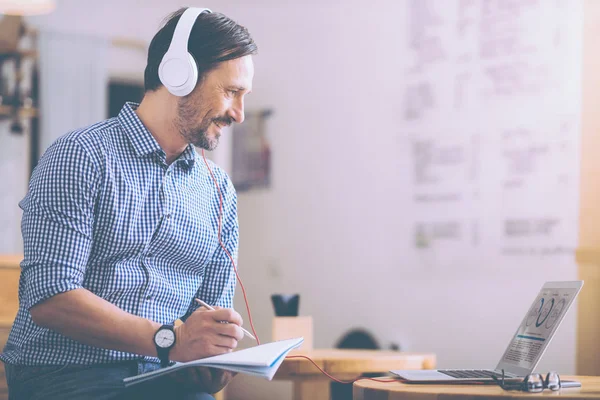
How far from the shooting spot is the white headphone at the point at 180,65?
4.63 feet

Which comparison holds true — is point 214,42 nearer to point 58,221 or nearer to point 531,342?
point 58,221

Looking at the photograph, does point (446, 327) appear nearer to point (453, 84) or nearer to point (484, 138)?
point (484, 138)

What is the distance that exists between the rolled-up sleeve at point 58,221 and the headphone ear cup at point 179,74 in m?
0.21

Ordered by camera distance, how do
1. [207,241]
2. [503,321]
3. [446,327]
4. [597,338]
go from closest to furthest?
[207,241] → [597,338] → [503,321] → [446,327]

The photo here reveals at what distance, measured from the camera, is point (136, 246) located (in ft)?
4.43

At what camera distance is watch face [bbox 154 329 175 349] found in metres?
1.22

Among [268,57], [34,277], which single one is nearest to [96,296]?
[34,277]

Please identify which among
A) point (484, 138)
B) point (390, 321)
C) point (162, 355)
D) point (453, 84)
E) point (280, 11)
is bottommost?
point (390, 321)

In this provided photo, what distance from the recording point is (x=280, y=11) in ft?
14.2

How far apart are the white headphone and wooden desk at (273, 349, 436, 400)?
2.86 ft

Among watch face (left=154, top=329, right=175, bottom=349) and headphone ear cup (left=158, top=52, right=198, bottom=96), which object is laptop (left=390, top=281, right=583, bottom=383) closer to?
watch face (left=154, top=329, right=175, bottom=349)

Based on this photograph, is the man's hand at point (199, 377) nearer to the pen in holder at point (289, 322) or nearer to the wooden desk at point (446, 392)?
the wooden desk at point (446, 392)

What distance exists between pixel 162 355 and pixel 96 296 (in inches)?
5.7

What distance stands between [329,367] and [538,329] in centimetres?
84
